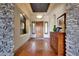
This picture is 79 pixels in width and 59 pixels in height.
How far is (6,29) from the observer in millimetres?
4031

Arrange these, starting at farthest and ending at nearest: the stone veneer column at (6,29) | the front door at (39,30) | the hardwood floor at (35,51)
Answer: the front door at (39,30), the hardwood floor at (35,51), the stone veneer column at (6,29)

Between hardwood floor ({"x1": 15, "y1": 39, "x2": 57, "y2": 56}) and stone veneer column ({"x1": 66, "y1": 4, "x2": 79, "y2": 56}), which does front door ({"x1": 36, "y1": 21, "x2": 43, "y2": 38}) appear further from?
stone veneer column ({"x1": 66, "y1": 4, "x2": 79, "y2": 56})

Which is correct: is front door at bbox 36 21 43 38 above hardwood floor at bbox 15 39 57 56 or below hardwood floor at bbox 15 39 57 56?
above

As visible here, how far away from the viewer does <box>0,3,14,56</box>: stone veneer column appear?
13.1 ft

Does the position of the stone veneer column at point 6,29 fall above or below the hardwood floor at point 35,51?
above

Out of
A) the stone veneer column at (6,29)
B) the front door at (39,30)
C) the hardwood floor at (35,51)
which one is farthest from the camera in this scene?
the front door at (39,30)

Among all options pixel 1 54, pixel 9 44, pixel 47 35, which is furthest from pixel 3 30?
pixel 47 35

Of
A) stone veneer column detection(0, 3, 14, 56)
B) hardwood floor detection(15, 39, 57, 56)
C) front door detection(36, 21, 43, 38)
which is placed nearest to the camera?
stone veneer column detection(0, 3, 14, 56)

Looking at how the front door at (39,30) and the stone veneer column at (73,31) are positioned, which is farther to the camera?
the front door at (39,30)

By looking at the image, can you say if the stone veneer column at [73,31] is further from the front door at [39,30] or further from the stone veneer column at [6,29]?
the front door at [39,30]

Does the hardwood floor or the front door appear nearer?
the hardwood floor

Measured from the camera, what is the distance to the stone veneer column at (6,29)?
3.98m

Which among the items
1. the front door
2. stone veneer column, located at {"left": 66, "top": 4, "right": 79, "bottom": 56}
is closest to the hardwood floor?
stone veneer column, located at {"left": 66, "top": 4, "right": 79, "bottom": 56}

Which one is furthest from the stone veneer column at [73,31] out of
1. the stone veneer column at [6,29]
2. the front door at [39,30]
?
the front door at [39,30]
